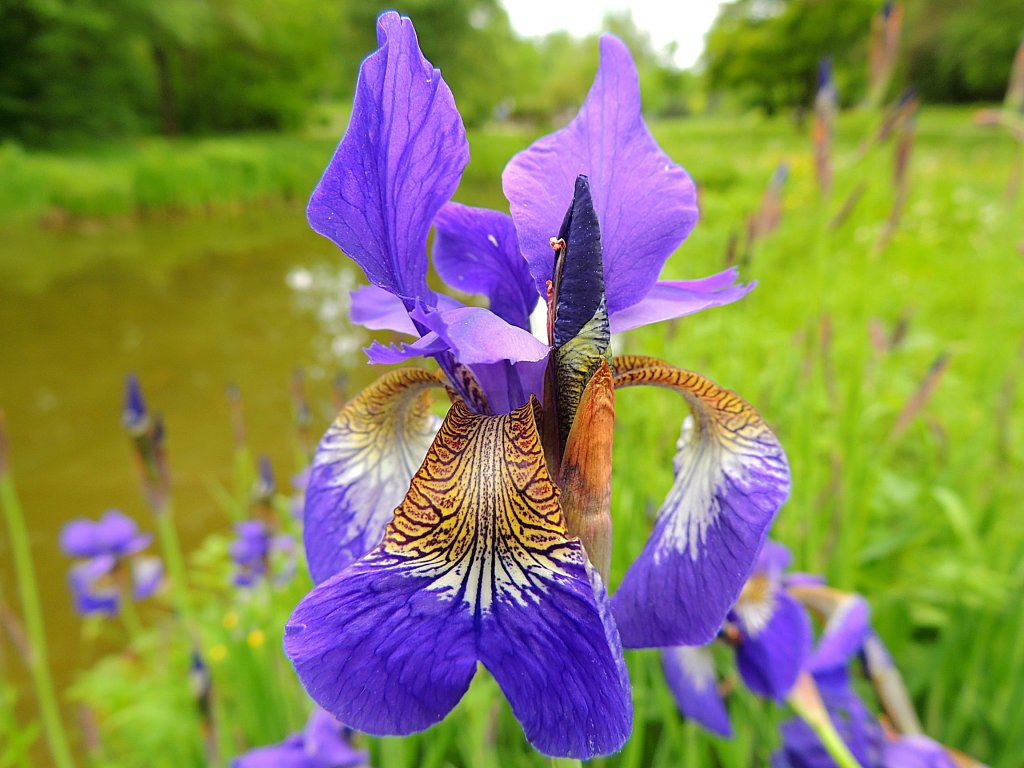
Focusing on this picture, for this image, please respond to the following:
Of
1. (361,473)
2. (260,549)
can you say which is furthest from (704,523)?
(260,549)

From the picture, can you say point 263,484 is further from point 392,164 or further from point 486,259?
point 392,164

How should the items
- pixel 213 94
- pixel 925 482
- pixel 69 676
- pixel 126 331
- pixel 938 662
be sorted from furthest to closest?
pixel 213 94 < pixel 126 331 < pixel 69 676 < pixel 925 482 < pixel 938 662

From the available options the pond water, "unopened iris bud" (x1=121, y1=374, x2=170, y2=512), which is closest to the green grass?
"unopened iris bud" (x1=121, y1=374, x2=170, y2=512)

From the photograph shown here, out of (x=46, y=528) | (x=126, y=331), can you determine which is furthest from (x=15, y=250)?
(x=46, y=528)

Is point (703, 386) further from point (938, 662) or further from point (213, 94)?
point (213, 94)

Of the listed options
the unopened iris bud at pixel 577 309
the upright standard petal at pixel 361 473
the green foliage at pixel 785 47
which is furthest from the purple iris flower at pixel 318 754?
the green foliage at pixel 785 47

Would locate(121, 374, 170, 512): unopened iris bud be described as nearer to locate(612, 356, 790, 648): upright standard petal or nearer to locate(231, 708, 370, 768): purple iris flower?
locate(231, 708, 370, 768): purple iris flower
